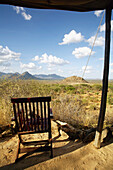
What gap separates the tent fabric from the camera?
5.60ft

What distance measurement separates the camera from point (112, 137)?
284cm

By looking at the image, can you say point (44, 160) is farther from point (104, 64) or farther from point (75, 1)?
point (75, 1)

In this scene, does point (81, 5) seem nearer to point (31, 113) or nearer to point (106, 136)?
point (31, 113)

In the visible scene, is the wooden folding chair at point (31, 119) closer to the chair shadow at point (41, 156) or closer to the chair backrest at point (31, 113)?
the chair backrest at point (31, 113)

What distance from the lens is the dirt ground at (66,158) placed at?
6.41 ft

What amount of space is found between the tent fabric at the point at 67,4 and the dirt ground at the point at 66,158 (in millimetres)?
3096

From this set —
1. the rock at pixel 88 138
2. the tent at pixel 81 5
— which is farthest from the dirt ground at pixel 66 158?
the tent at pixel 81 5

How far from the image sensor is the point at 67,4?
1.79m

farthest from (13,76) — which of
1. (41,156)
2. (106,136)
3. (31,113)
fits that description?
(106,136)

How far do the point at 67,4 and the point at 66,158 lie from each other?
123 inches

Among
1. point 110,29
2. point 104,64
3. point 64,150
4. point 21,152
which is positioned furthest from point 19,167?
point 110,29

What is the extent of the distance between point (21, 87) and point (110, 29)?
4.48m

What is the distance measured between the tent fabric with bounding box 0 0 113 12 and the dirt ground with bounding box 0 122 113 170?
310cm

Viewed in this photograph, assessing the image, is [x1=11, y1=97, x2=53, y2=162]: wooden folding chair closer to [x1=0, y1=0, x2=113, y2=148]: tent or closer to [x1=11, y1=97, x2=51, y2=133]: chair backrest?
[x1=11, y1=97, x2=51, y2=133]: chair backrest
